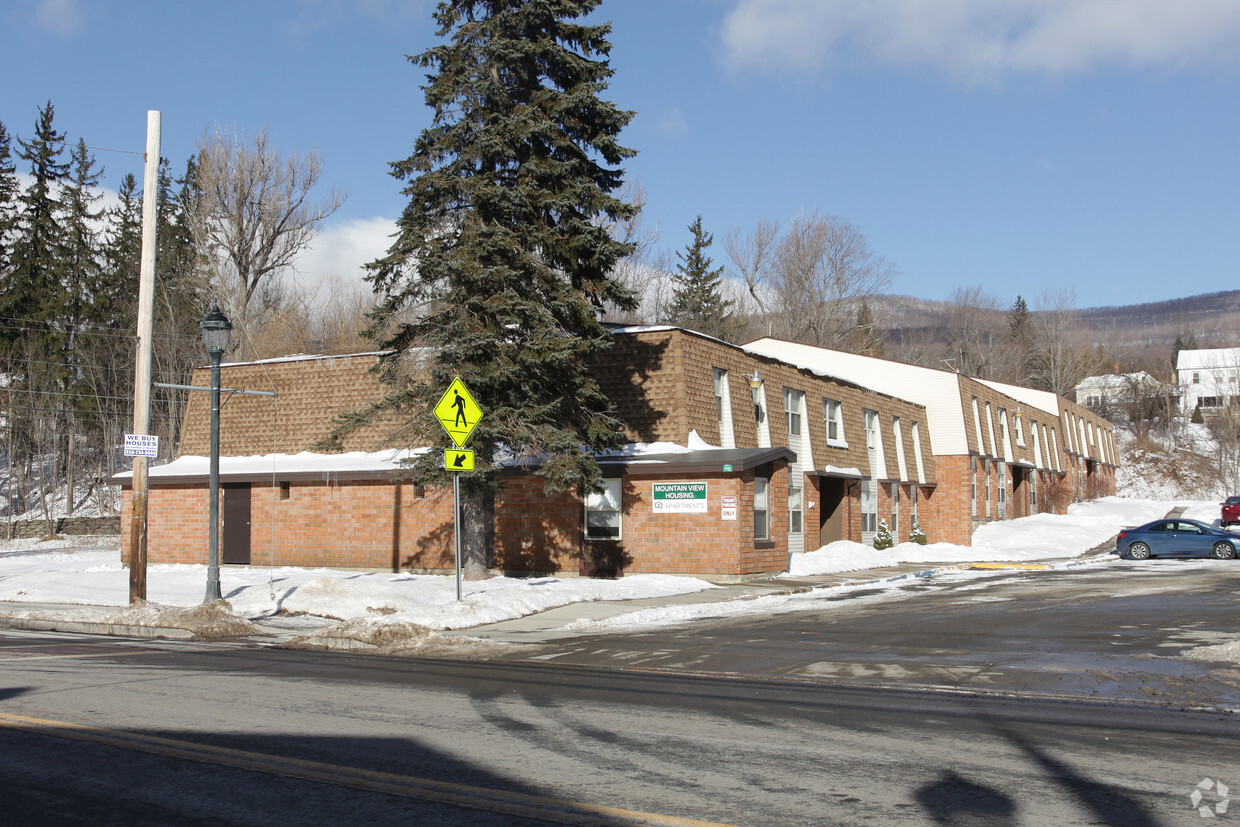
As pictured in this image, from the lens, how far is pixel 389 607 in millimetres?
16391

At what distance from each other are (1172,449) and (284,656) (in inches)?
4284

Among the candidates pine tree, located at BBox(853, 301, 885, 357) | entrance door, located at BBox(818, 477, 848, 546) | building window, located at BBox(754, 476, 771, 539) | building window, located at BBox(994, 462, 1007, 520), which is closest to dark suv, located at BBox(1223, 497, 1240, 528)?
building window, located at BBox(994, 462, 1007, 520)

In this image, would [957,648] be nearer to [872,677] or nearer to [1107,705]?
[872,677]

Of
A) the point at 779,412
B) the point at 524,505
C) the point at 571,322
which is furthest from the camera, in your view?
the point at 779,412

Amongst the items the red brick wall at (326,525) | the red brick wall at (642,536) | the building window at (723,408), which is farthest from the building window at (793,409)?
the red brick wall at (326,525)

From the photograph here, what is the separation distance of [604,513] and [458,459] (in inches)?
372

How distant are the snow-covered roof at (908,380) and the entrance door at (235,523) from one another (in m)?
23.2

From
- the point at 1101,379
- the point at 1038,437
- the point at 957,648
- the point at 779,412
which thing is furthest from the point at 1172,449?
the point at 957,648

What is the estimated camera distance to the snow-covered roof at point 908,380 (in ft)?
145

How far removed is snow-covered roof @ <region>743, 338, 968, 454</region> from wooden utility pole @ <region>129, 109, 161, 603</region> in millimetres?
30144

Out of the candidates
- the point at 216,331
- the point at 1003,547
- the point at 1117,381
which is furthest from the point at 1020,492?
the point at 1117,381

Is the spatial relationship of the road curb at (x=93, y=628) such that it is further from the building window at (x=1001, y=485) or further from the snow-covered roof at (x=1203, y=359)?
the snow-covered roof at (x=1203, y=359)

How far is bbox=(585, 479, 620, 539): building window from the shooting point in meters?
24.6

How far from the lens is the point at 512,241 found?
20.2 meters
